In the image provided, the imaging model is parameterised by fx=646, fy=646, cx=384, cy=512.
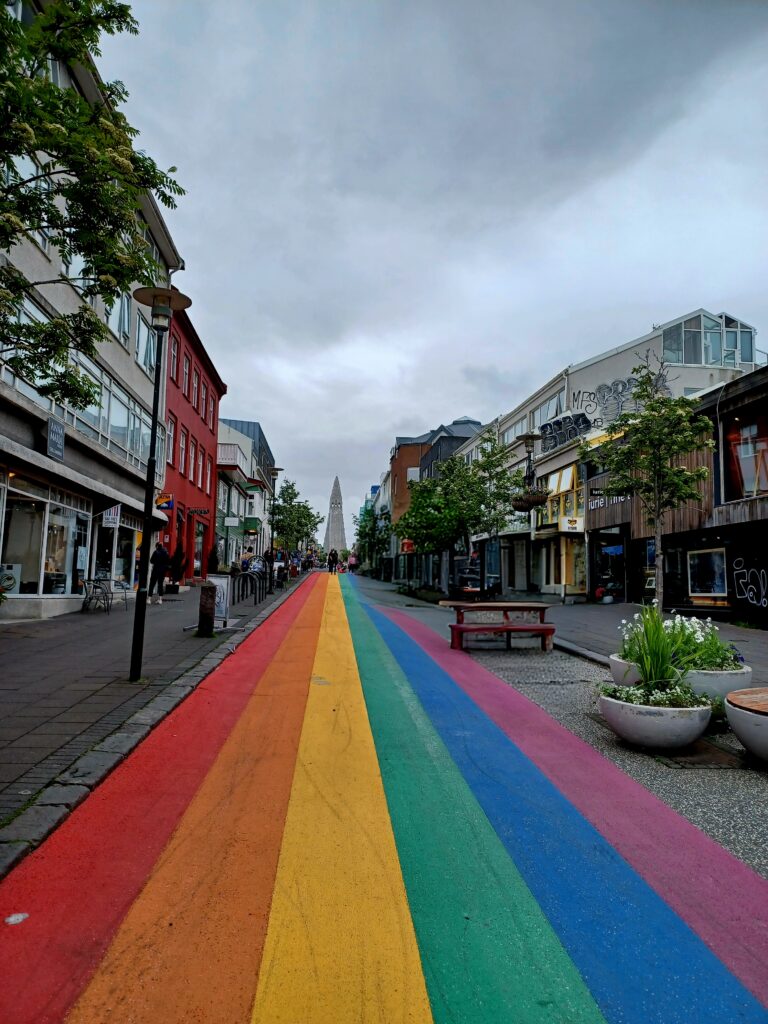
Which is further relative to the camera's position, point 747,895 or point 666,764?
point 666,764

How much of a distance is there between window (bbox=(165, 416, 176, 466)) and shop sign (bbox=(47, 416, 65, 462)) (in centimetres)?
1209

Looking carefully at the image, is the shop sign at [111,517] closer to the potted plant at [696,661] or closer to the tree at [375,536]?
the potted plant at [696,661]

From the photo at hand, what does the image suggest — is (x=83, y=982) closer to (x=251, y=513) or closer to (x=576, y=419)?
(x=576, y=419)

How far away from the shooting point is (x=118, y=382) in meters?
19.6

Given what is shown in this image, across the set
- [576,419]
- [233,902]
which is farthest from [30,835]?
[576,419]

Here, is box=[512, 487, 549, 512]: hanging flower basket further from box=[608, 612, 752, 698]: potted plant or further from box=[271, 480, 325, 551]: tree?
box=[271, 480, 325, 551]: tree

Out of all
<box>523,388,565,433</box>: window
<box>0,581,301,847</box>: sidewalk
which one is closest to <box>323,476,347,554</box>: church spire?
<box>523,388,565,433</box>: window

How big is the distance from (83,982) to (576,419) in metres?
30.5

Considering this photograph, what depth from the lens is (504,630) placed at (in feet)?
36.3

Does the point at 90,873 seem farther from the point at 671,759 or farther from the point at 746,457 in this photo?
the point at 746,457

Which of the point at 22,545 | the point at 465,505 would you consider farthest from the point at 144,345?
the point at 465,505

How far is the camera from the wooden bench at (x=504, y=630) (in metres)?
11.0

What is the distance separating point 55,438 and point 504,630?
34.1 feet

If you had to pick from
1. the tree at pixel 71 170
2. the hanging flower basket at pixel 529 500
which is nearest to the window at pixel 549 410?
the hanging flower basket at pixel 529 500
